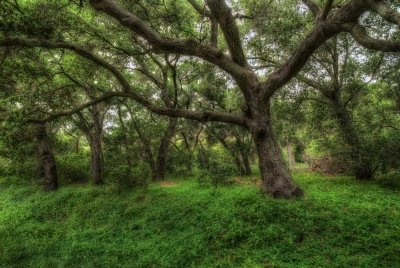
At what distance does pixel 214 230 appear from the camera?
6.54 meters

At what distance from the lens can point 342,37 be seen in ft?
31.5

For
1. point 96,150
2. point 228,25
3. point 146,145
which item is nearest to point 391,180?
point 228,25

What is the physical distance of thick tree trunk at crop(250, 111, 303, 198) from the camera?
746cm

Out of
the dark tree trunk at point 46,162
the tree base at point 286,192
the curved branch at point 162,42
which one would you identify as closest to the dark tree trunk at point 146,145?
the dark tree trunk at point 46,162

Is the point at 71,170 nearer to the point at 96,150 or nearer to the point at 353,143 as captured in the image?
the point at 96,150

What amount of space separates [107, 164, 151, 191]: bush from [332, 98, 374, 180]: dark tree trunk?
820 cm

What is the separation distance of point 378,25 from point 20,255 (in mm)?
12444

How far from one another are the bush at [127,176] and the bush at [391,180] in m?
9.16

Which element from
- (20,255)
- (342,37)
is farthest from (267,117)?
(20,255)

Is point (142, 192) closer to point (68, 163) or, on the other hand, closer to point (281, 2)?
point (68, 163)

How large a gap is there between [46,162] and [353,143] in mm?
13907

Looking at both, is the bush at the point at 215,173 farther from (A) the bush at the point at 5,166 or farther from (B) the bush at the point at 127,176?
(A) the bush at the point at 5,166

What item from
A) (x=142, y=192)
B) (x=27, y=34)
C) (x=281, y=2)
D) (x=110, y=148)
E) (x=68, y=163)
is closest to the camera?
(x=27, y=34)

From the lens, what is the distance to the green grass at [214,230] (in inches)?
209
